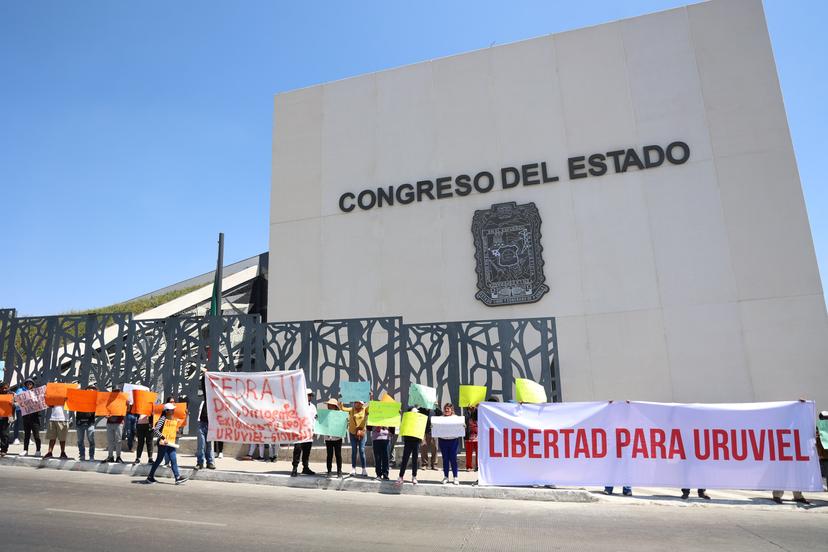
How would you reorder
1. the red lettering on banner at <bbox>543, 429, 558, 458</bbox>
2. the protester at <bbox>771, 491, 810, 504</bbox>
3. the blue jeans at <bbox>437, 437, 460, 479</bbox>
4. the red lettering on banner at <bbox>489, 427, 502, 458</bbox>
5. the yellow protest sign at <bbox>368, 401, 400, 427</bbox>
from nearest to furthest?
1. the protester at <bbox>771, 491, 810, 504</bbox>
2. the red lettering on banner at <bbox>543, 429, 558, 458</bbox>
3. the red lettering on banner at <bbox>489, 427, 502, 458</bbox>
4. the blue jeans at <bbox>437, 437, 460, 479</bbox>
5. the yellow protest sign at <bbox>368, 401, 400, 427</bbox>

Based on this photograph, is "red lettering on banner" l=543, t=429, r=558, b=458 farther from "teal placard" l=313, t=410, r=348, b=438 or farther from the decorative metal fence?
"teal placard" l=313, t=410, r=348, b=438

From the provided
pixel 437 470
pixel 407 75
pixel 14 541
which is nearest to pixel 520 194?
pixel 407 75

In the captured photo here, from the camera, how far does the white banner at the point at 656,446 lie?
10.3 metres

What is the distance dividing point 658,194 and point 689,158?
5.44 ft

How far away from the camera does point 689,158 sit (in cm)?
2017

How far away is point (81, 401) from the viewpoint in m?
13.5

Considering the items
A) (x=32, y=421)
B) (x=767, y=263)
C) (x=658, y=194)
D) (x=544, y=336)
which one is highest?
(x=658, y=194)

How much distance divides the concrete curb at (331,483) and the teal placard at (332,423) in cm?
96

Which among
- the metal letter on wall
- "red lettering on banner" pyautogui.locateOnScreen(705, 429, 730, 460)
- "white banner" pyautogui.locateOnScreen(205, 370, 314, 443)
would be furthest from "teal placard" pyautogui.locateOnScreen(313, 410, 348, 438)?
the metal letter on wall

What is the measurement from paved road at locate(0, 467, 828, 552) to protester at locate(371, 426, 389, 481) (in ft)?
2.99

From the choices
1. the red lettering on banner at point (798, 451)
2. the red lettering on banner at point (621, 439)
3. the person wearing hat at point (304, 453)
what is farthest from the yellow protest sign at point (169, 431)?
the red lettering on banner at point (798, 451)

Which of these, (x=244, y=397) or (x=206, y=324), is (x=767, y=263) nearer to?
(x=244, y=397)

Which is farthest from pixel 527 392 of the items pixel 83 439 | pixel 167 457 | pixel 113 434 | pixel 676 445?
pixel 83 439

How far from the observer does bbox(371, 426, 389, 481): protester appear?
460 inches
